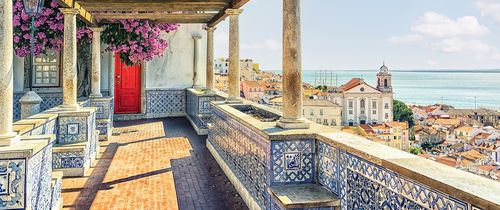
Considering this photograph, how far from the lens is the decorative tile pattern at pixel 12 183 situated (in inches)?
116

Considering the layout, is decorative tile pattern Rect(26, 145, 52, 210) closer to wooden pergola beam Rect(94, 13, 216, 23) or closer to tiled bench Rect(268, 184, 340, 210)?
tiled bench Rect(268, 184, 340, 210)

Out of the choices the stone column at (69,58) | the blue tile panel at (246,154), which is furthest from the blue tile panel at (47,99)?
the blue tile panel at (246,154)

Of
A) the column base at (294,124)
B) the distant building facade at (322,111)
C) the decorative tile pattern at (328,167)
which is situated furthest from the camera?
the distant building facade at (322,111)

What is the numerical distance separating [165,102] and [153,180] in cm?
890

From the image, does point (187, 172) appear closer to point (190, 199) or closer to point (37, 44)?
point (190, 199)

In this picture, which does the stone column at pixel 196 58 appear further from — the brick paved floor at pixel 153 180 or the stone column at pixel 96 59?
the brick paved floor at pixel 153 180

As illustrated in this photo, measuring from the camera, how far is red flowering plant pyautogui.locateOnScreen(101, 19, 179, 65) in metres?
10.1

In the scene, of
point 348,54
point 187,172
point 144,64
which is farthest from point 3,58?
point 348,54

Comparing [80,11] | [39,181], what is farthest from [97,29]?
[39,181]

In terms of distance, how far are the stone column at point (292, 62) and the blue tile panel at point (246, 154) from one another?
45 cm

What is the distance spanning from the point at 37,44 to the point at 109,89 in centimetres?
353

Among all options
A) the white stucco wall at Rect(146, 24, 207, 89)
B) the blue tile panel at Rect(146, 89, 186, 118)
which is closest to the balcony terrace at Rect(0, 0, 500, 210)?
the blue tile panel at Rect(146, 89, 186, 118)

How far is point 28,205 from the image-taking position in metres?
3.11

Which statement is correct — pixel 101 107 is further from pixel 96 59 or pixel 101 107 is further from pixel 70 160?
pixel 70 160
